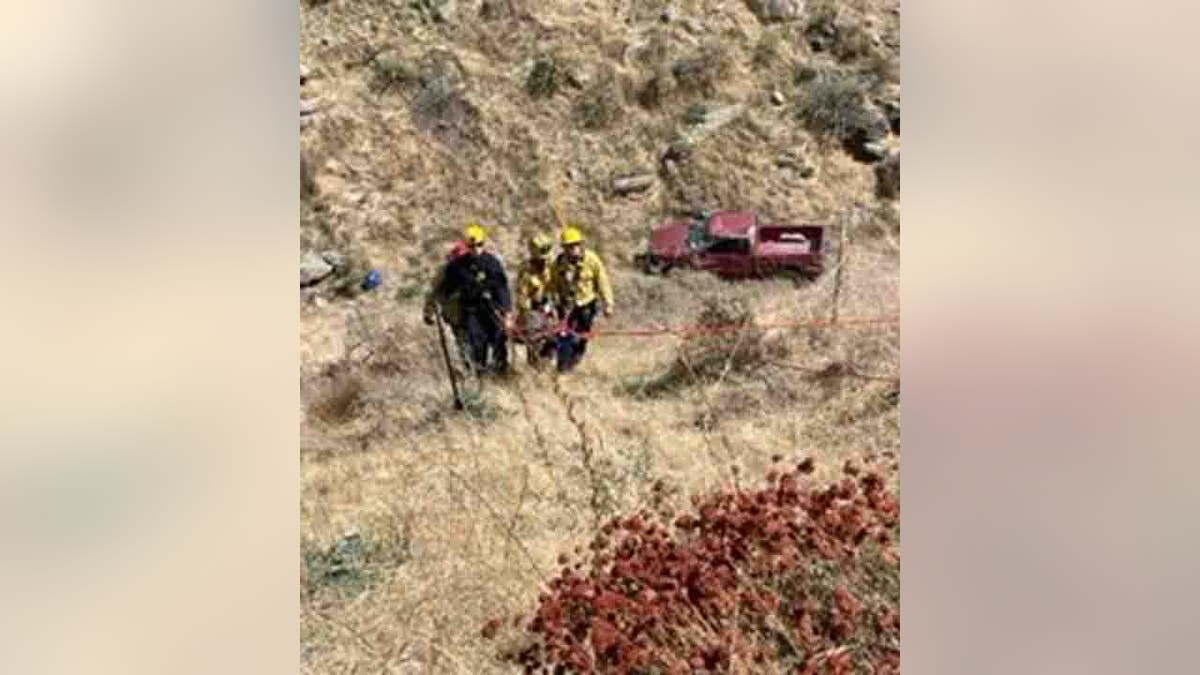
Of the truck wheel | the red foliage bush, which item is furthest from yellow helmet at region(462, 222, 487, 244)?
the red foliage bush

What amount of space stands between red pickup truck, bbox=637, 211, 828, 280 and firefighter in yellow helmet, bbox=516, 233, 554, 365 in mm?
299

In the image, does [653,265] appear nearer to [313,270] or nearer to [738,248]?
[738,248]

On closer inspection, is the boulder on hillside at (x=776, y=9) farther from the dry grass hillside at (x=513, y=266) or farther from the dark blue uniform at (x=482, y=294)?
the dark blue uniform at (x=482, y=294)

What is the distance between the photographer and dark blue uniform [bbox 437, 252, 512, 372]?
160 inches

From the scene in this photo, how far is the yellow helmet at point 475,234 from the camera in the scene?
4.11 metres

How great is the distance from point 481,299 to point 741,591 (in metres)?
1.21

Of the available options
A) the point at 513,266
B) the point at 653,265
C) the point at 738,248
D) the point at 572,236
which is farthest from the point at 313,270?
the point at 738,248

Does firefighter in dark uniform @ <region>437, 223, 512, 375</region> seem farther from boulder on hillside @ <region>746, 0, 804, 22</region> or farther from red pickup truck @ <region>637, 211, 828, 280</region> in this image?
boulder on hillside @ <region>746, 0, 804, 22</region>

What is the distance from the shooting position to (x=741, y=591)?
3438 mm

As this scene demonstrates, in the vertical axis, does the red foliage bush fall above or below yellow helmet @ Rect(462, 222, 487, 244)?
below
